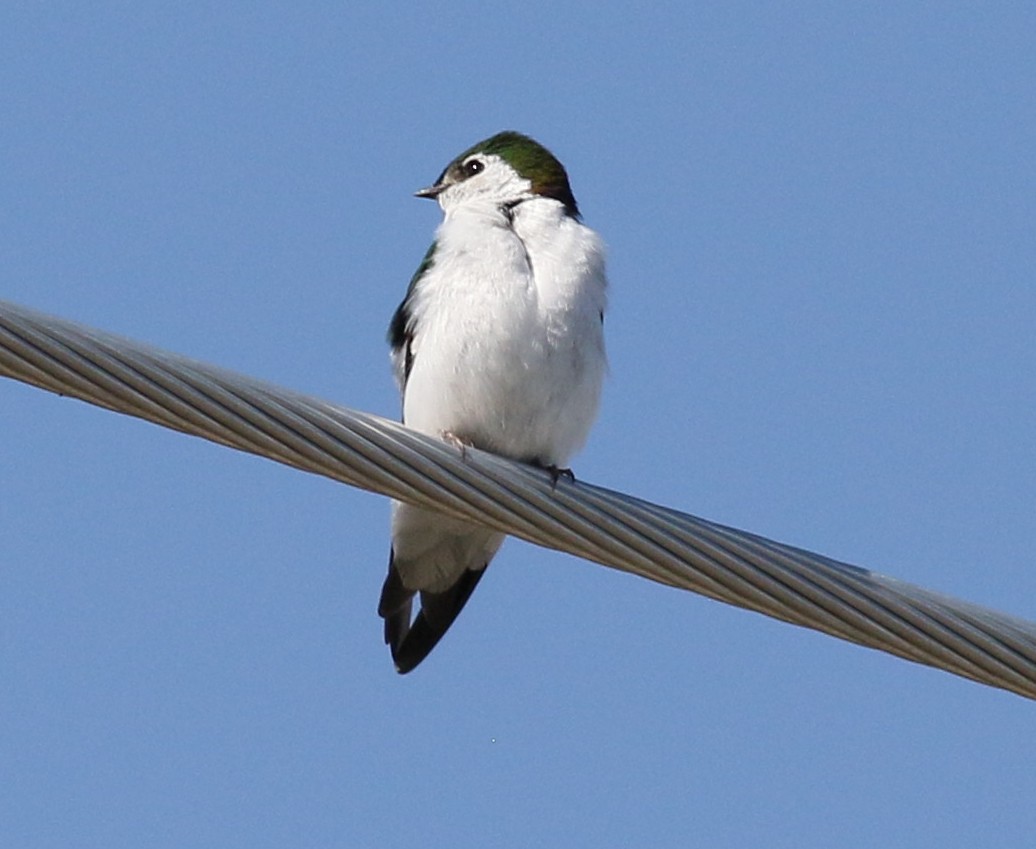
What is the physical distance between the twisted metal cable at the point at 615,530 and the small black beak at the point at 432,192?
3330 millimetres

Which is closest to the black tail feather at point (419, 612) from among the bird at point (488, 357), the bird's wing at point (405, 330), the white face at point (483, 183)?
the bird at point (488, 357)

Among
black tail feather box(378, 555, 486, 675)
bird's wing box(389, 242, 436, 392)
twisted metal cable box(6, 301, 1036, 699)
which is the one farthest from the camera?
black tail feather box(378, 555, 486, 675)

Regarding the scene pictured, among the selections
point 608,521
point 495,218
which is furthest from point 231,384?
point 495,218

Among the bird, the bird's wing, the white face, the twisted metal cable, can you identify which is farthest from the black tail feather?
the twisted metal cable

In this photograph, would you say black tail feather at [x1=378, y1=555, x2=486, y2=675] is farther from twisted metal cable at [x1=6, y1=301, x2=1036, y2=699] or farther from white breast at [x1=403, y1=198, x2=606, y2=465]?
twisted metal cable at [x1=6, y1=301, x2=1036, y2=699]

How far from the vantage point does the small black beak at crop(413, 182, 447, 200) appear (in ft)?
25.8

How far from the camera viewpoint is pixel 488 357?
6.36m

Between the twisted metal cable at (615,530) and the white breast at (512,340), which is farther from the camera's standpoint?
the white breast at (512,340)

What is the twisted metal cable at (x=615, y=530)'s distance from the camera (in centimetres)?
423

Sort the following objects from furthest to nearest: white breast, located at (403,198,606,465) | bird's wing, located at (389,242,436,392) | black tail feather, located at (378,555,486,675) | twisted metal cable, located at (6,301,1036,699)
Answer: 1. black tail feather, located at (378,555,486,675)
2. bird's wing, located at (389,242,436,392)
3. white breast, located at (403,198,606,465)
4. twisted metal cable, located at (6,301,1036,699)

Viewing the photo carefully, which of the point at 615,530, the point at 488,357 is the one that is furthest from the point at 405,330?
the point at 615,530

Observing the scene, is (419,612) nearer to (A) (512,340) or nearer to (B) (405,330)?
(B) (405,330)

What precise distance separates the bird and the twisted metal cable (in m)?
1.52

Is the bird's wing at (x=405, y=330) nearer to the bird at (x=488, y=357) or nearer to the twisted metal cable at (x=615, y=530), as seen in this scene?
the bird at (x=488, y=357)
